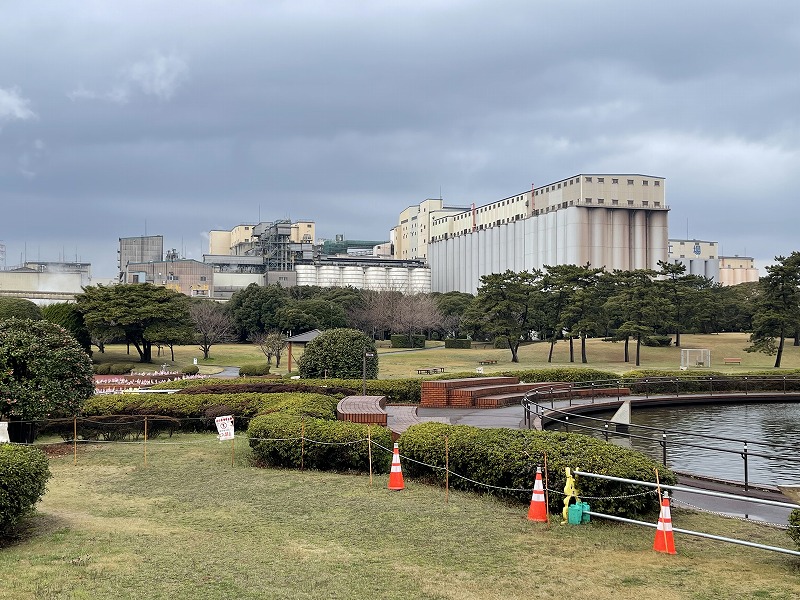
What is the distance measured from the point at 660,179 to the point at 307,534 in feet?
389

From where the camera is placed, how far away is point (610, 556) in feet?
28.8

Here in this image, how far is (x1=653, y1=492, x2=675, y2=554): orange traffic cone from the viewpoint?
351 inches

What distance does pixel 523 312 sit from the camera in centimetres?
6856

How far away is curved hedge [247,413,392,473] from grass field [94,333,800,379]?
34723 millimetres

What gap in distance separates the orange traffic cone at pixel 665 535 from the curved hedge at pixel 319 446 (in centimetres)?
644

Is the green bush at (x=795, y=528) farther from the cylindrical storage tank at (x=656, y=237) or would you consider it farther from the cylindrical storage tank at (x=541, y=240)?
the cylindrical storage tank at (x=656, y=237)

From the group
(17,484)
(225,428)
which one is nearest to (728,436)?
(225,428)

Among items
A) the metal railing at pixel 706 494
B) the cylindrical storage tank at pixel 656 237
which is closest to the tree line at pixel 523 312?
the cylindrical storage tank at pixel 656 237

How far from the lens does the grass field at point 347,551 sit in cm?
762

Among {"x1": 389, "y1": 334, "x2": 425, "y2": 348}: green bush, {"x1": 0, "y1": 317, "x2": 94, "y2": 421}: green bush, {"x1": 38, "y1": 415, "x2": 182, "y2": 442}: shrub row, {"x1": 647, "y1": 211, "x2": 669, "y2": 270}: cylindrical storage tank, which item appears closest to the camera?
{"x1": 0, "y1": 317, "x2": 94, "y2": 421}: green bush

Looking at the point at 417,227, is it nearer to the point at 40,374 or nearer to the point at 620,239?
the point at 620,239

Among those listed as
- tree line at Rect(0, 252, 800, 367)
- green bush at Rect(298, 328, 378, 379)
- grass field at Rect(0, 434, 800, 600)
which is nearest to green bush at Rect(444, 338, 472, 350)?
tree line at Rect(0, 252, 800, 367)

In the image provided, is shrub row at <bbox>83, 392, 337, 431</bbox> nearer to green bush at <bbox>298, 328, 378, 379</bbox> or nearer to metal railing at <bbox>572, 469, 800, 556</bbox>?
green bush at <bbox>298, 328, 378, 379</bbox>

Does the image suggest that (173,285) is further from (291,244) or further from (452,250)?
(452,250)
